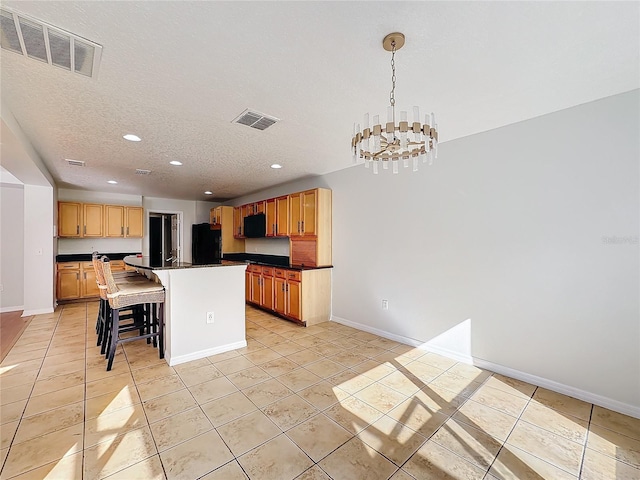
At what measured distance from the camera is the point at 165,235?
775 cm

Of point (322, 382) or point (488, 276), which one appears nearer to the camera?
point (322, 382)

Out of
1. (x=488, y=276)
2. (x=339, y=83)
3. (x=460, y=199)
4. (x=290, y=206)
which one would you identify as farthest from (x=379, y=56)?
(x=290, y=206)

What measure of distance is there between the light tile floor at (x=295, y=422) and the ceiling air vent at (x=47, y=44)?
2.45 m

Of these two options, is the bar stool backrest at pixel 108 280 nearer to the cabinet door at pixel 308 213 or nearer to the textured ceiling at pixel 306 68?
the textured ceiling at pixel 306 68

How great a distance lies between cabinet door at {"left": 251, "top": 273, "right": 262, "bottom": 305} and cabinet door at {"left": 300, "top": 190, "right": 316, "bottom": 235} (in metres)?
1.42

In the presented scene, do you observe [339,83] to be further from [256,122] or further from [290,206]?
[290,206]

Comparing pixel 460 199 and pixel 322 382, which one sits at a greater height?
pixel 460 199

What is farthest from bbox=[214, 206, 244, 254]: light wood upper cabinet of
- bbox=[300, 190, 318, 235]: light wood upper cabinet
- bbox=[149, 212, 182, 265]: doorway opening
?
bbox=[300, 190, 318, 235]: light wood upper cabinet

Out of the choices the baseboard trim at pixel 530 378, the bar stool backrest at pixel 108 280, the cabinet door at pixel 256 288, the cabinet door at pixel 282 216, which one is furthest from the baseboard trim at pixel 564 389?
the bar stool backrest at pixel 108 280

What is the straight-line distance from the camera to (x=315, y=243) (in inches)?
182

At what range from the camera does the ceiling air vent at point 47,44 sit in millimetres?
1491

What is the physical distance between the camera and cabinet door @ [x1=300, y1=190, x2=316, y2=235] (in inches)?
180

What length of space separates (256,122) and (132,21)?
4.24 feet

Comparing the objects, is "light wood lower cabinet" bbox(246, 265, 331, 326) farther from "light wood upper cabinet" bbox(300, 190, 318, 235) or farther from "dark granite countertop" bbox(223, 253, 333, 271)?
"light wood upper cabinet" bbox(300, 190, 318, 235)
